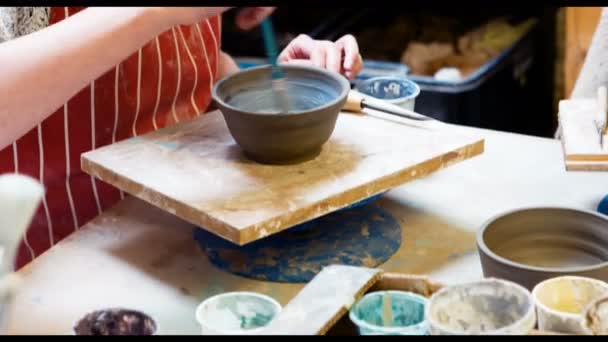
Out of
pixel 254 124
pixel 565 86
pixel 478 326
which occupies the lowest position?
pixel 565 86

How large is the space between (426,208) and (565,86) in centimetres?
168

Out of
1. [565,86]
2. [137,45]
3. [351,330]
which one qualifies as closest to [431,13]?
[565,86]

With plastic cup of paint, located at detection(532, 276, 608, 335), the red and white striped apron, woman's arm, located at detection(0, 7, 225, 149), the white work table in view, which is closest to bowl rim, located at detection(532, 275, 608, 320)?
plastic cup of paint, located at detection(532, 276, 608, 335)

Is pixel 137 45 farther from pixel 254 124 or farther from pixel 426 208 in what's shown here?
pixel 426 208

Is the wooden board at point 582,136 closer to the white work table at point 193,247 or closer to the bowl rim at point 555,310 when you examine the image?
the white work table at point 193,247

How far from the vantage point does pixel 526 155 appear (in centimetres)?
185

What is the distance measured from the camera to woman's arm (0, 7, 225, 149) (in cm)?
148

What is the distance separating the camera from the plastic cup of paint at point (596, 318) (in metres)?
1.12

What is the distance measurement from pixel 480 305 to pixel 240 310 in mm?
342

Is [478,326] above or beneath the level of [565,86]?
above

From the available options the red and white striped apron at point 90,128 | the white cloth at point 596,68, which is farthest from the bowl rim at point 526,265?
the red and white striped apron at point 90,128

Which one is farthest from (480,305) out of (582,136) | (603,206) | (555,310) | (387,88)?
(387,88)

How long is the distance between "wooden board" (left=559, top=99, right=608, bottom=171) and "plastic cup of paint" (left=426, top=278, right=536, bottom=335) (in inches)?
13.8

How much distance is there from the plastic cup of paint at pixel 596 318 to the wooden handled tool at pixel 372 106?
614 mm
